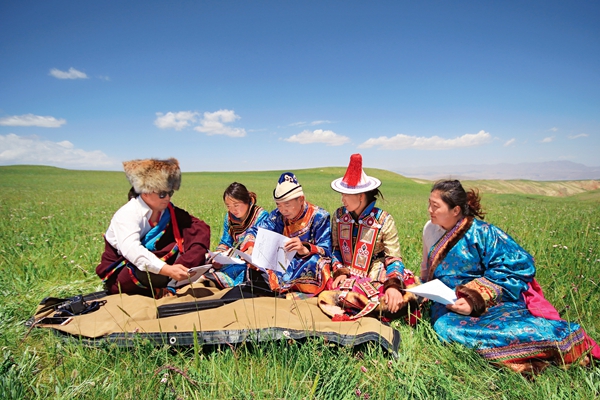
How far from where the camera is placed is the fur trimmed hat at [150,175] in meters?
3.31

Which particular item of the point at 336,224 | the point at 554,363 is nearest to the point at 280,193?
the point at 336,224

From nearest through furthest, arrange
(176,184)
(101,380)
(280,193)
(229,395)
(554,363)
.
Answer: (229,395), (101,380), (554,363), (176,184), (280,193)

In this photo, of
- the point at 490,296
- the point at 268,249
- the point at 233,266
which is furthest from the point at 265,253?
the point at 490,296

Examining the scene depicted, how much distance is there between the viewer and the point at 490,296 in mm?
2850

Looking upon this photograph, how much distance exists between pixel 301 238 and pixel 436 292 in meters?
1.90

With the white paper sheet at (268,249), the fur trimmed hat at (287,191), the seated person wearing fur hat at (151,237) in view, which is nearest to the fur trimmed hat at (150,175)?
the seated person wearing fur hat at (151,237)

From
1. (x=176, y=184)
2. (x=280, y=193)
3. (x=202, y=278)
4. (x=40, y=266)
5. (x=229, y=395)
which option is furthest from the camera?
(x=40, y=266)

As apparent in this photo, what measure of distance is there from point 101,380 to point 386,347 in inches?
82.6

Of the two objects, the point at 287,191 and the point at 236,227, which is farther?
the point at 236,227

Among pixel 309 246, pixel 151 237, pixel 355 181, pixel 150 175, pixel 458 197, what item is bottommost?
pixel 309 246

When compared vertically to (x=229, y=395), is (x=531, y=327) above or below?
above

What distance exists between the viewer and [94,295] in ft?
12.2

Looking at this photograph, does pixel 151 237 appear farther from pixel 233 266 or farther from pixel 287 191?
pixel 287 191

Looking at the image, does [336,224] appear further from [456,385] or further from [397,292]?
[456,385]
